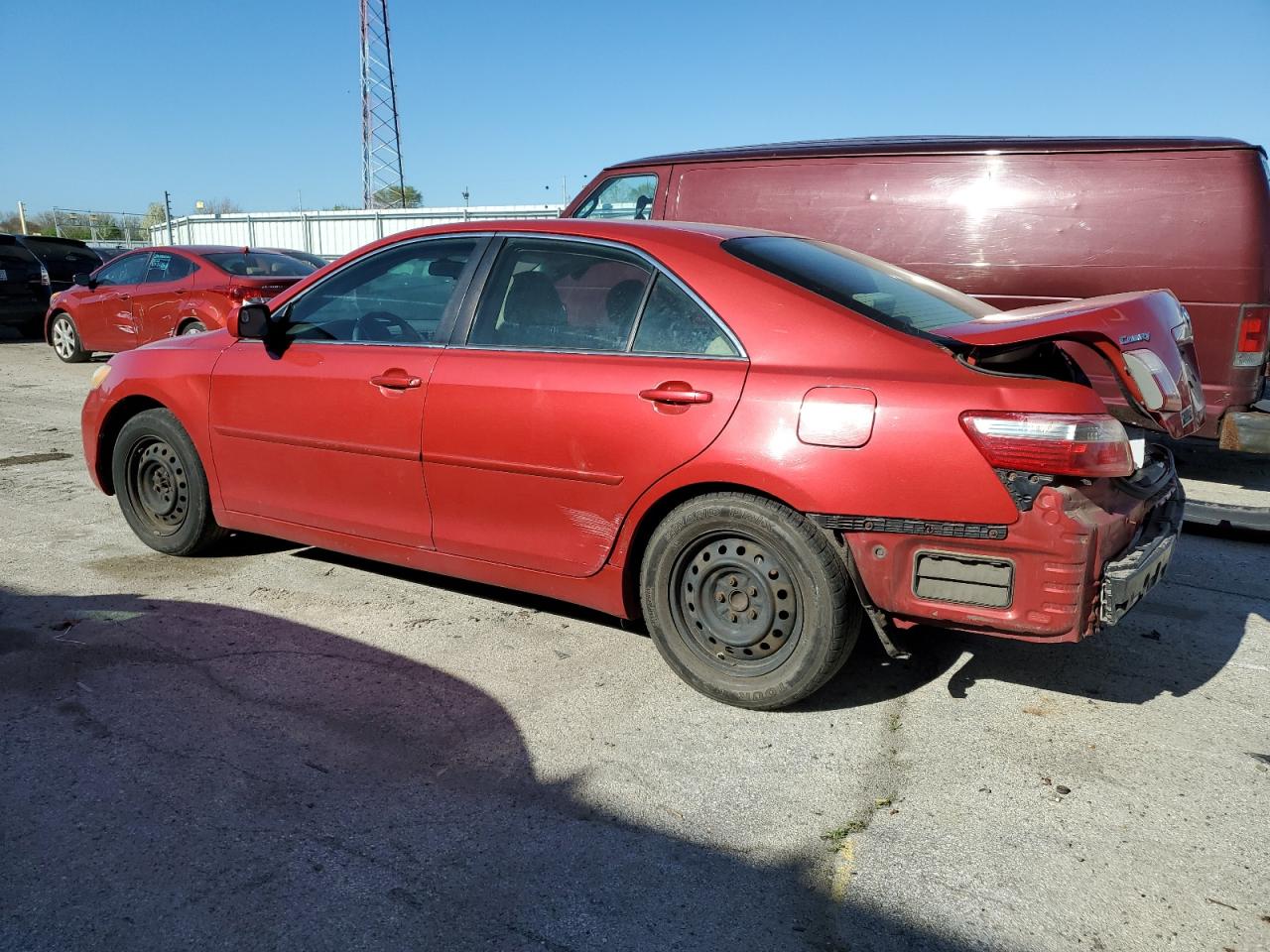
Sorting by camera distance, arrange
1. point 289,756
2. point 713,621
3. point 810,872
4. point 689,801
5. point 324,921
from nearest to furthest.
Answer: point 324,921 → point 810,872 → point 689,801 → point 289,756 → point 713,621

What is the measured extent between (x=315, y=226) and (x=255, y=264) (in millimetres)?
18079

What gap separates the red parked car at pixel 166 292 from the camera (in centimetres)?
1135

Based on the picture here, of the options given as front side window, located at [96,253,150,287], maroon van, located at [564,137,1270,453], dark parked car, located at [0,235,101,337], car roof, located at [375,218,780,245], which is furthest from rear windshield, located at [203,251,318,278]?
car roof, located at [375,218,780,245]

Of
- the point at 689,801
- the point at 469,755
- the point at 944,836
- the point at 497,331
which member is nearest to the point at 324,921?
the point at 469,755

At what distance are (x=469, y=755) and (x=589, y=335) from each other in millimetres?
1527

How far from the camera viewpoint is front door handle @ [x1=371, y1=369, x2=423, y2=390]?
13.1 feet

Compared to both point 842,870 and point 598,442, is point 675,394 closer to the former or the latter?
point 598,442

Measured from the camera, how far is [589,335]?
12.2ft

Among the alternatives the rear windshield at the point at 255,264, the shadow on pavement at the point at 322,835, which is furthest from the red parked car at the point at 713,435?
the rear windshield at the point at 255,264

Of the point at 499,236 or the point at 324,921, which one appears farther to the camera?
the point at 499,236

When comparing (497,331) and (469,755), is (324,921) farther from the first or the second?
(497,331)

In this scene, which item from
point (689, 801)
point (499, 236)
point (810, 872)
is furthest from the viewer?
point (499, 236)

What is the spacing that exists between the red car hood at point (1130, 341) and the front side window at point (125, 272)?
11.7 meters

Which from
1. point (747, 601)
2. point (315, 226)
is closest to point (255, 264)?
point (747, 601)
